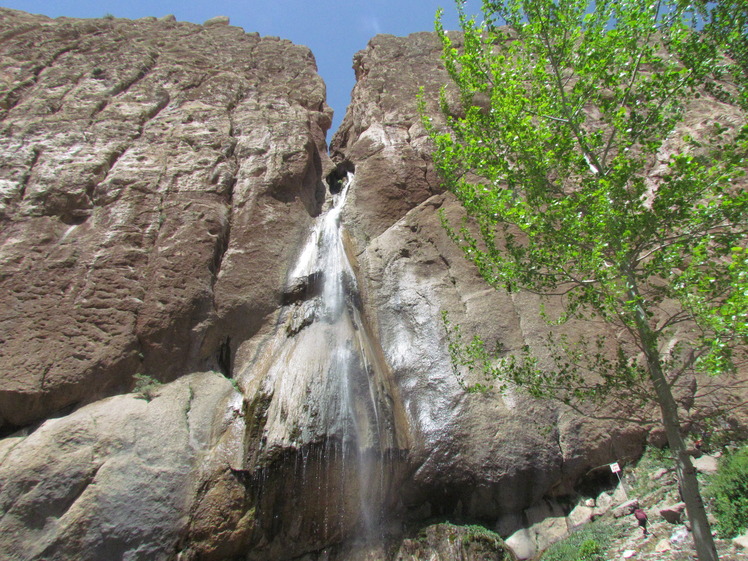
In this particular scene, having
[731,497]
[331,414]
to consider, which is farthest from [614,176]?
[331,414]

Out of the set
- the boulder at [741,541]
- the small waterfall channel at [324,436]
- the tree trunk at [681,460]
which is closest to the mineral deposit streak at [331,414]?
the small waterfall channel at [324,436]

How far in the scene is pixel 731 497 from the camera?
8.26 m

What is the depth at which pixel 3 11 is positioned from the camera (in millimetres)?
24062

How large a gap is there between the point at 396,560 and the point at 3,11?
29.8 meters

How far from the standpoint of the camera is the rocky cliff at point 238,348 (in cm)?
987

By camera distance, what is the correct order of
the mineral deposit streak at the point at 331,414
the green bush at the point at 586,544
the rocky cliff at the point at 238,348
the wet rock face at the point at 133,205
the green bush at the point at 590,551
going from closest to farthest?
the green bush at the point at 590,551
the green bush at the point at 586,544
the rocky cliff at the point at 238,348
the mineral deposit streak at the point at 331,414
the wet rock face at the point at 133,205

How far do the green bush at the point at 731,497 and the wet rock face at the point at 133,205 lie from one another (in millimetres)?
10863

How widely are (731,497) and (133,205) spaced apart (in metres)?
15.9

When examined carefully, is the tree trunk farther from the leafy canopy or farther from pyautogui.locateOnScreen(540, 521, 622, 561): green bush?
pyautogui.locateOnScreen(540, 521, 622, 561): green bush

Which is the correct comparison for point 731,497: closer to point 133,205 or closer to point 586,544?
point 586,544

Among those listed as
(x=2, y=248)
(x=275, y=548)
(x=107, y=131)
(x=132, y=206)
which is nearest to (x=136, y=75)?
(x=107, y=131)

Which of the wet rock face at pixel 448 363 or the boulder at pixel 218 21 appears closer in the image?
the wet rock face at pixel 448 363

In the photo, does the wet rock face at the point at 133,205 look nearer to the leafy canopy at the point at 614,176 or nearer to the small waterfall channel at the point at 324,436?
the small waterfall channel at the point at 324,436

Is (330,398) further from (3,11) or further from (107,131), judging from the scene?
(3,11)
